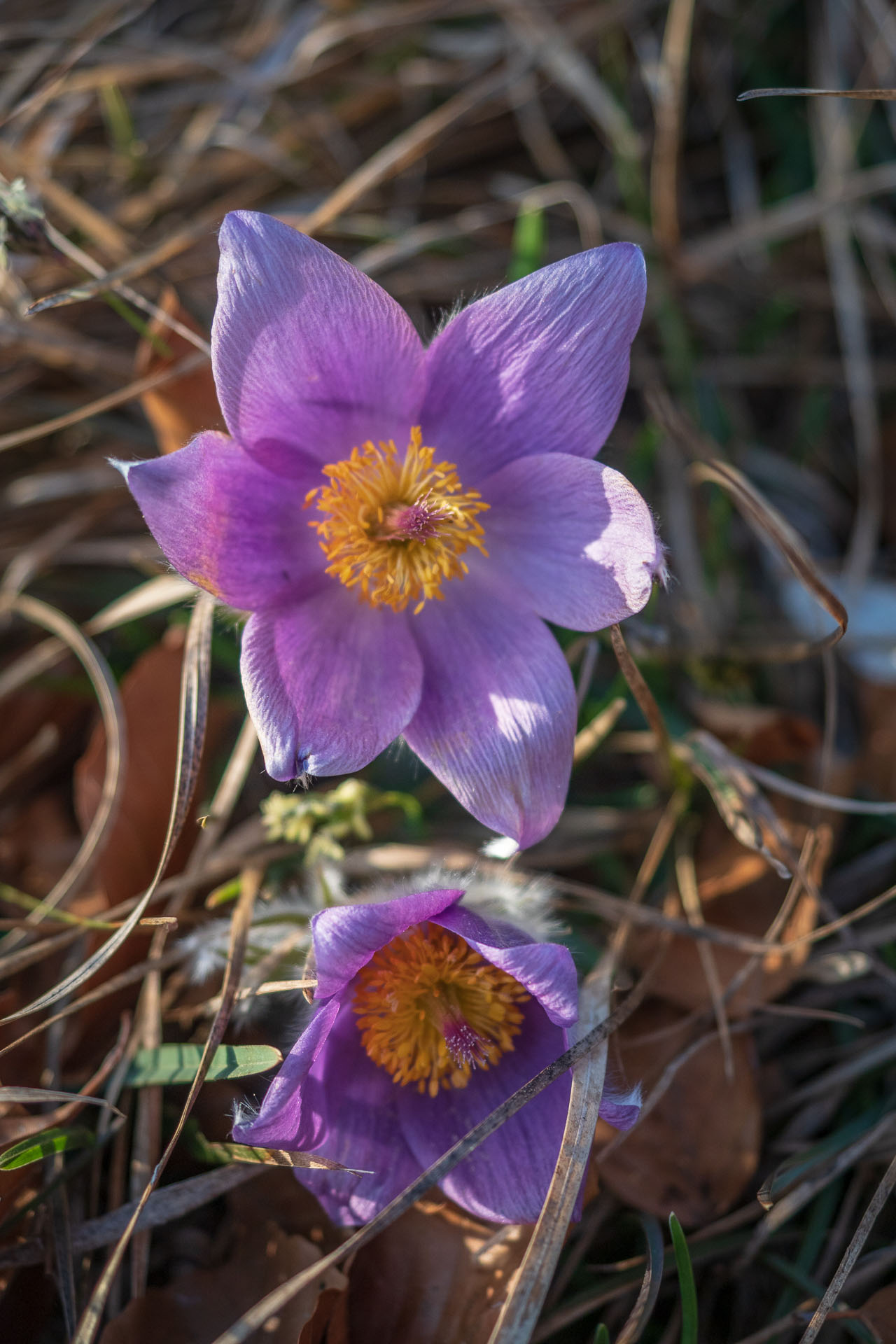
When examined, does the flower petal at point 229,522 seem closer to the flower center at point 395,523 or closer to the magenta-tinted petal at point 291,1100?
the flower center at point 395,523

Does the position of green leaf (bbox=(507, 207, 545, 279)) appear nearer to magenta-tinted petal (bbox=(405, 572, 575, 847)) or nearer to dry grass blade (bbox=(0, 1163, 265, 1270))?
magenta-tinted petal (bbox=(405, 572, 575, 847))

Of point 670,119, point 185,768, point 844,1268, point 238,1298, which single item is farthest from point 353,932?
point 670,119

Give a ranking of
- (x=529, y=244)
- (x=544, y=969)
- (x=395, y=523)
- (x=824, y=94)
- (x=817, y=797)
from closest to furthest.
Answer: (x=544, y=969) → (x=824, y=94) → (x=395, y=523) → (x=817, y=797) → (x=529, y=244)

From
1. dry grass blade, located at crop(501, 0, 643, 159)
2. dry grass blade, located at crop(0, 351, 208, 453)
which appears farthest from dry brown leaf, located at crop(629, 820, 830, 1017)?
dry grass blade, located at crop(501, 0, 643, 159)

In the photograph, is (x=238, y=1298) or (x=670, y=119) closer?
(x=238, y=1298)

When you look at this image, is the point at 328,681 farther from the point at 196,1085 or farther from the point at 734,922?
the point at 734,922

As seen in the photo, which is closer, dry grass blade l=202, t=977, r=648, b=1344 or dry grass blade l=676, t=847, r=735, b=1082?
dry grass blade l=202, t=977, r=648, b=1344

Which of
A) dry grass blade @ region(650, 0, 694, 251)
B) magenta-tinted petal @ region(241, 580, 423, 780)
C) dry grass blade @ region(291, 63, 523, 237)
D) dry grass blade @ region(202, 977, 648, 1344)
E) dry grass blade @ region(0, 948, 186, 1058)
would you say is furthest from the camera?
dry grass blade @ region(650, 0, 694, 251)

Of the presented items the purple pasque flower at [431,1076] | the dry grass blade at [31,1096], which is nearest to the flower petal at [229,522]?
the purple pasque flower at [431,1076]
